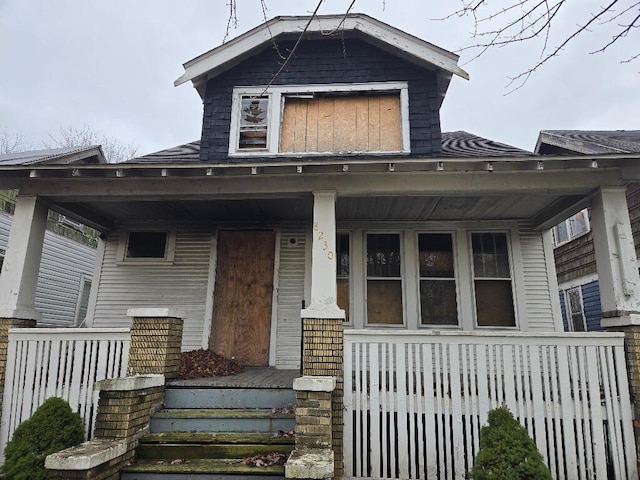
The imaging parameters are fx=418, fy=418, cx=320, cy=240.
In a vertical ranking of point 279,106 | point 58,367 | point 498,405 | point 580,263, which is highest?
point 279,106

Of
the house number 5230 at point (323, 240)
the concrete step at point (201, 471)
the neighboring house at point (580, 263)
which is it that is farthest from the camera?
the neighboring house at point (580, 263)

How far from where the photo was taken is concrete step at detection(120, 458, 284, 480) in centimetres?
364

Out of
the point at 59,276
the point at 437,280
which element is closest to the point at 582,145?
the point at 437,280

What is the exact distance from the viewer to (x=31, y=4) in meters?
3.87

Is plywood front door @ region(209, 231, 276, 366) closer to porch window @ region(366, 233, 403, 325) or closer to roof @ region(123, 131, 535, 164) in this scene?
roof @ region(123, 131, 535, 164)

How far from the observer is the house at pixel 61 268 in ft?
32.7

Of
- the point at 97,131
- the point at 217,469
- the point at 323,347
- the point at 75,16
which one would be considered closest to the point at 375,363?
the point at 323,347

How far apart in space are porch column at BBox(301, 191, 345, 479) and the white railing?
2.07m

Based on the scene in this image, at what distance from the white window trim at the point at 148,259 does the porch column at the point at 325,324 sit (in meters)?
3.17

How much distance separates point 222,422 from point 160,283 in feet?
11.1

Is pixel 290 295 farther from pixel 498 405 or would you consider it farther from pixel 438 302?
pixel 498 405

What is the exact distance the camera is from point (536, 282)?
668 cm

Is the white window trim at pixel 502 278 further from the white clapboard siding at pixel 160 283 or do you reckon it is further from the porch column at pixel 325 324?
the white clapboard siding at pixel 160 283

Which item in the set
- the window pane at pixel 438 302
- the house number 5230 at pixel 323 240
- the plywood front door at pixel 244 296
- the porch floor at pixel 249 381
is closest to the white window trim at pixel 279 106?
the plywood front door at pixel 244 296
